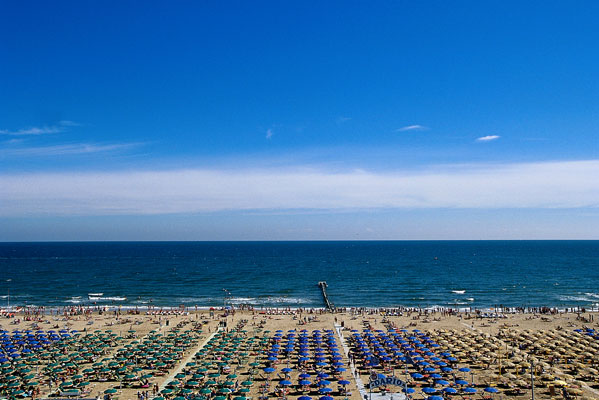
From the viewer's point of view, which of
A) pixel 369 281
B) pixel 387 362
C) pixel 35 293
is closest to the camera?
pixel 387 362

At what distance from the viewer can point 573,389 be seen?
28797 millimetres

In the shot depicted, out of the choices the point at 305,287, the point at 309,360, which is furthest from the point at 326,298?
the point at 309,360

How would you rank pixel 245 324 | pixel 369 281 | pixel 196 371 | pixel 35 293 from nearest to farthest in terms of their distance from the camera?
pixel 196 371, pixel 245 324, pixel 35 293, pixel 369 281

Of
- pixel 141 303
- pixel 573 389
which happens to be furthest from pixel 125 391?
pixel 141 303

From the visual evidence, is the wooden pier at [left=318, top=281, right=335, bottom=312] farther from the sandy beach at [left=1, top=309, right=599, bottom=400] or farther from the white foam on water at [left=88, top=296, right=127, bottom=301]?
the white foam on water at [left=88, top=296, right=127, bottom=301]

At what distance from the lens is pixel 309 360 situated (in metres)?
37.9

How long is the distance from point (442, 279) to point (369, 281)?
19819mm

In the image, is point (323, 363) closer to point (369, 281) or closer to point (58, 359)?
point (58, 359)

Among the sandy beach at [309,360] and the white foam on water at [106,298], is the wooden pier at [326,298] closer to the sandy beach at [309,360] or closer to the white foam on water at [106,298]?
the sandy beach at [309,360]

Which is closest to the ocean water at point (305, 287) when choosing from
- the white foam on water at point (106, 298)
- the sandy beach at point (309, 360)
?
the white foam on water at point (106, 298)

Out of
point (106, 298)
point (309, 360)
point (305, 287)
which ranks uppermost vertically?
point (309, 360)

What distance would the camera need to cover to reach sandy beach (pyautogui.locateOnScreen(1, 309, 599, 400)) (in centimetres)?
3070

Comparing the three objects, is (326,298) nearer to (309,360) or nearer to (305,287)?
(305,287)

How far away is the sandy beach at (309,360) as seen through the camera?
3070cm
